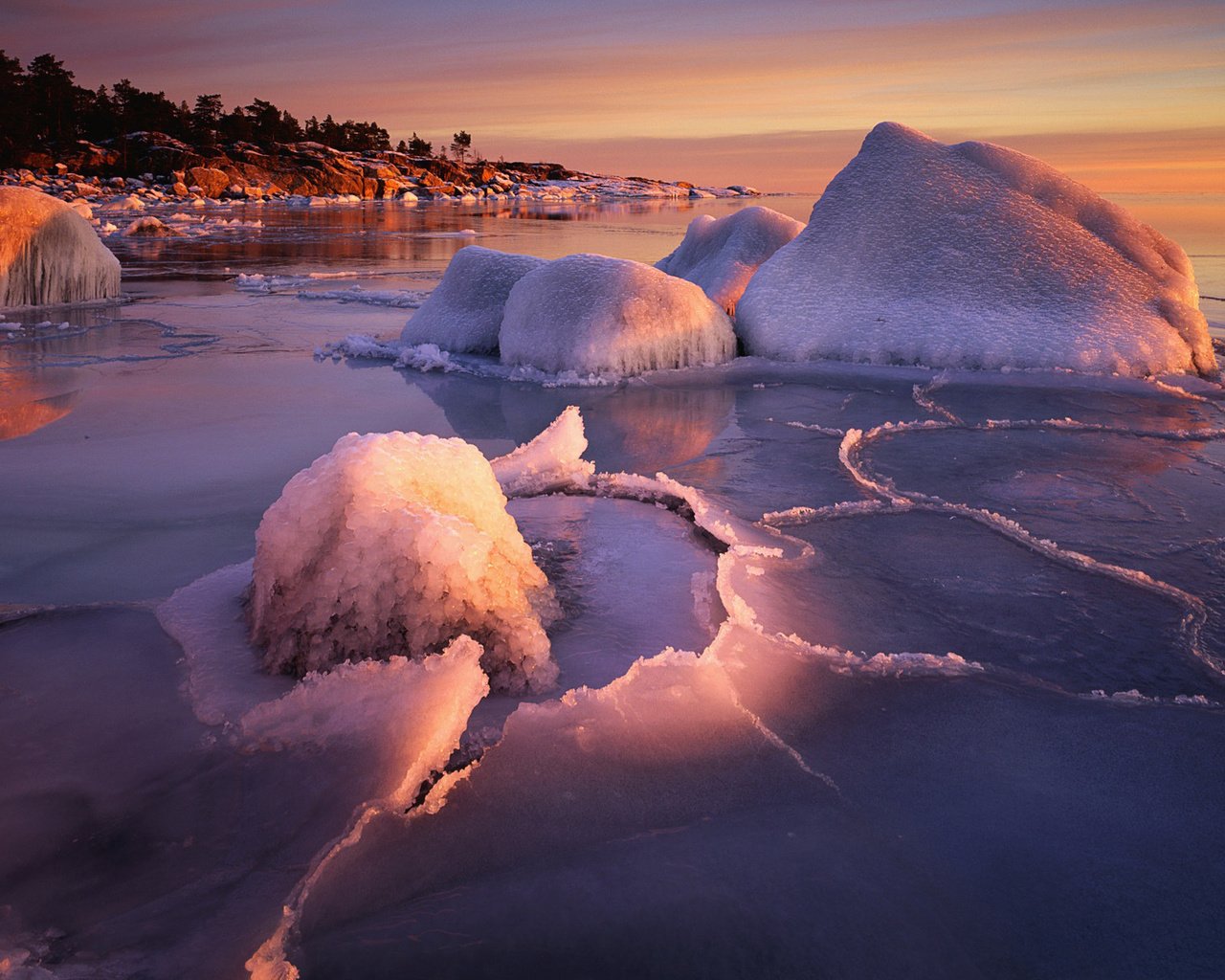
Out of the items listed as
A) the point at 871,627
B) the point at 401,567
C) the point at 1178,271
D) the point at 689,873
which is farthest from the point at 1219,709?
the point at 1178,271

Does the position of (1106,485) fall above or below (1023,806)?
above

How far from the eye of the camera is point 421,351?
21.7 feet

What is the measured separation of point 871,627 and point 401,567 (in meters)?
1.31

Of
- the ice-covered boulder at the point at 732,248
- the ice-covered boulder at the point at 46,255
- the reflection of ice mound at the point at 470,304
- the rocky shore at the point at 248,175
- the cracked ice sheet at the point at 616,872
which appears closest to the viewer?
the cracked ice sheet at the point at 616,872

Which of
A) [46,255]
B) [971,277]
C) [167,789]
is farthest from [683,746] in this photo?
[46,255]

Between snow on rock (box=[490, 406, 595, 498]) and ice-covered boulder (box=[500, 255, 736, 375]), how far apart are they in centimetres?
239

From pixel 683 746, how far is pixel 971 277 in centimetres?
605

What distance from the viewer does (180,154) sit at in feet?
164

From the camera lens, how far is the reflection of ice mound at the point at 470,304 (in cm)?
706

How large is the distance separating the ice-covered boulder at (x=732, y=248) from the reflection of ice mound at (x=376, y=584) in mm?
6369

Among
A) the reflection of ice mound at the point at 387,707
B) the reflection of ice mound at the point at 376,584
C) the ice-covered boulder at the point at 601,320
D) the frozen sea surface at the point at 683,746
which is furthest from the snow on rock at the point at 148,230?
the reflection of ice mound at the point at 387,707

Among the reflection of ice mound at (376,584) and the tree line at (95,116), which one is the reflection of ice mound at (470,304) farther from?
the tree line at (95,116)

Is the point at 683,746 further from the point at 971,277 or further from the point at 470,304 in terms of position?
the point at 971,277

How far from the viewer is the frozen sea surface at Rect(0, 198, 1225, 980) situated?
1.43m
